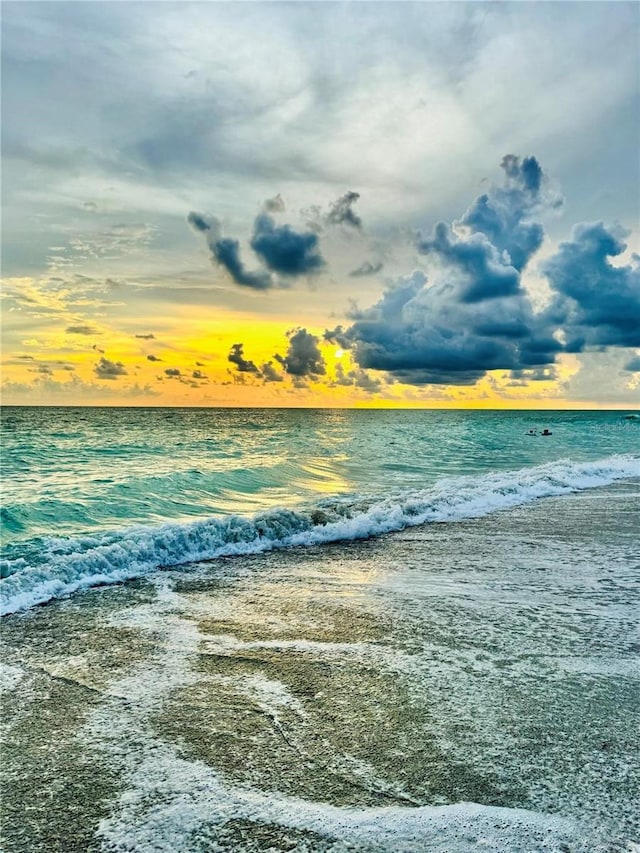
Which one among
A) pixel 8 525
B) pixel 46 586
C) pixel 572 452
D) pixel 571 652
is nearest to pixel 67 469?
pixel 8 525

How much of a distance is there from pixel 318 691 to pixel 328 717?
1.44ft

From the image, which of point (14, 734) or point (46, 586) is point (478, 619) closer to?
point (14, 734)

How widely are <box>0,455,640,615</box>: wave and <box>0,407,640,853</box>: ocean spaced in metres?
0.06

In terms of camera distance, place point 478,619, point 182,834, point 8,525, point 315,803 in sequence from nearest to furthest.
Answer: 1. point 182,834
2. point 315,803
3. point 478,619
4. point 8,525

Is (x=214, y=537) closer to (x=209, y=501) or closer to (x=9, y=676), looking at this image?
(x=9, y=676)

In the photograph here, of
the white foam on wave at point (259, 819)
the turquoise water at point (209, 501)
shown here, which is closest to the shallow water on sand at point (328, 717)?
the white foam on wave at point (259, 819)

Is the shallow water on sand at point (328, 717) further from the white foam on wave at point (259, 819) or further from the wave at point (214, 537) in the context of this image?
the wave at point (214, 537)

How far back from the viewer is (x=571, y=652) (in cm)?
588

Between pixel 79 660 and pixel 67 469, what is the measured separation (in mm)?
23259

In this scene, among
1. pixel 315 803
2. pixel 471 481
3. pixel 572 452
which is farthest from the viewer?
pixel 572 452

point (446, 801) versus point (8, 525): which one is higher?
point (446, 801)

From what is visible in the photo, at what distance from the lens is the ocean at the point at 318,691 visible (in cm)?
355

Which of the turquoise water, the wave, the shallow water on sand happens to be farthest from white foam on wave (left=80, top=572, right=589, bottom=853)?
the turquoise water

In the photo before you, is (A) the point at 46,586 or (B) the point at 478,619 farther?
(A) the point at 46,586
